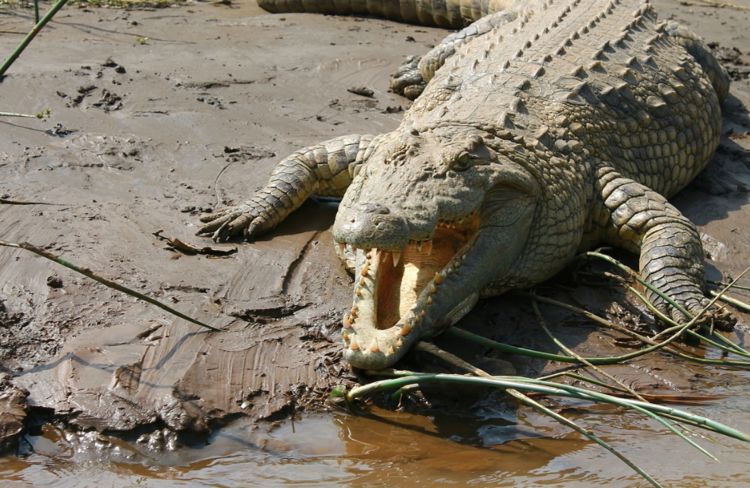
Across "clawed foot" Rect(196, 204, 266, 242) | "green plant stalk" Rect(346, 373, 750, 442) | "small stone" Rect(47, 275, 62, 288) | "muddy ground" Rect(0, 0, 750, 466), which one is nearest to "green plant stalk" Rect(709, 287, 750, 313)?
"muddy ground" Rect(0, 0, 750, 466)

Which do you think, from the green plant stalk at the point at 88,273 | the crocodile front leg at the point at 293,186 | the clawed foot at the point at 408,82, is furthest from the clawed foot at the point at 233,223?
the clawed foot at the point at 408,82

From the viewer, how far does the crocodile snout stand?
11.8 feet

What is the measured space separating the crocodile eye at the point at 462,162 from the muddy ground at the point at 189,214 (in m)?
0.75

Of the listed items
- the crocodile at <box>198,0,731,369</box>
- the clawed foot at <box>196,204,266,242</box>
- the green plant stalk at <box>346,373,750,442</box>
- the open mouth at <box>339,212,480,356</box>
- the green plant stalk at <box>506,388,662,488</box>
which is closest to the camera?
the green plant stalk at <box>346,373,750,442</box>

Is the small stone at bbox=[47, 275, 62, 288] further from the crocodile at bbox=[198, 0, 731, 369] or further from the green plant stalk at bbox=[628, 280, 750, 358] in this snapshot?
the green plant stalk at bbox=[628, 280, 750, 358]

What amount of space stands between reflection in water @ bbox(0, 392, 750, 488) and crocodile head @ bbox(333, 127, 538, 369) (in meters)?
0.33

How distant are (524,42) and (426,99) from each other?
0.91 metres

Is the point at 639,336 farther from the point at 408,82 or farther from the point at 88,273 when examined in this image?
the point at 408,82

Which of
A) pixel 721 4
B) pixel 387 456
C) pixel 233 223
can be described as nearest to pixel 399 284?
pixel 387 456

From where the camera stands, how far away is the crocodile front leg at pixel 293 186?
504 cm

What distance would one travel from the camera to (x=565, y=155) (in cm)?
481

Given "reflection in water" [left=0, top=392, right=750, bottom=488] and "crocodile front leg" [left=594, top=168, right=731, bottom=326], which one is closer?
"reflection in water" [left=0, top=392, right=750, bottom=488]

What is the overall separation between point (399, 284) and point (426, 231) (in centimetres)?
38

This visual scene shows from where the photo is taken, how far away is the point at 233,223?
501cm
